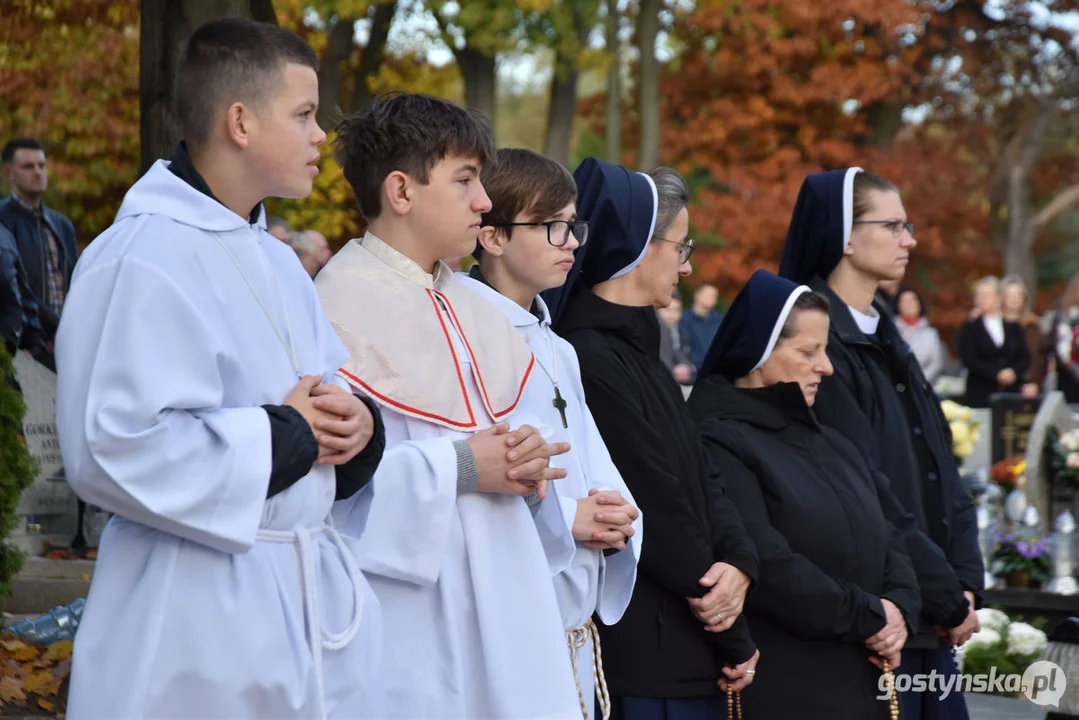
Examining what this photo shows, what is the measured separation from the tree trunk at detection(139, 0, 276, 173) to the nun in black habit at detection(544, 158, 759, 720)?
3.06 metres

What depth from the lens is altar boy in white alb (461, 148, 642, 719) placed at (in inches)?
161

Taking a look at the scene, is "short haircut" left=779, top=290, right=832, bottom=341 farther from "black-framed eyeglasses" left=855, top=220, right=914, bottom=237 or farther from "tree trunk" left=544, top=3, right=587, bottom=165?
"tree trunk" left=544, top=3, right=587, bottom=165

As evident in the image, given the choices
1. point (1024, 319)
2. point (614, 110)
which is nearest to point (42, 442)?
point (1024, 319)

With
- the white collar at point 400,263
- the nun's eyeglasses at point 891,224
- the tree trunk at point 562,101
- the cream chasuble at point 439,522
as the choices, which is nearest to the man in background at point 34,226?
the nun's eyeglasses at point 891,224

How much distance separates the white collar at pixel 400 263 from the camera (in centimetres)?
372

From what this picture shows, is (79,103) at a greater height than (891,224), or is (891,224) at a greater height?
(79,103)

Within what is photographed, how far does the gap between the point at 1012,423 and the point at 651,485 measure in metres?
11.1

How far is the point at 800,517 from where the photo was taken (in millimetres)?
4879

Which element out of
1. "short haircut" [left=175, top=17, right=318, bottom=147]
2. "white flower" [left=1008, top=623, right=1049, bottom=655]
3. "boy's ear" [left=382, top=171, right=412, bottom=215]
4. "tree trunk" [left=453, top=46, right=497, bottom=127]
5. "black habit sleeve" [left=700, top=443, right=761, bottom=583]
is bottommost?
"white flower" [left=1008, top=623, right=1049, bottom=655]

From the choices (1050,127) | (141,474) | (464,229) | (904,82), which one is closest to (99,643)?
(141,474)

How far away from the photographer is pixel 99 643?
9.66 feet

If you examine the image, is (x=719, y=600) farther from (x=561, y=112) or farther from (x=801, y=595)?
(x=561, y=112)

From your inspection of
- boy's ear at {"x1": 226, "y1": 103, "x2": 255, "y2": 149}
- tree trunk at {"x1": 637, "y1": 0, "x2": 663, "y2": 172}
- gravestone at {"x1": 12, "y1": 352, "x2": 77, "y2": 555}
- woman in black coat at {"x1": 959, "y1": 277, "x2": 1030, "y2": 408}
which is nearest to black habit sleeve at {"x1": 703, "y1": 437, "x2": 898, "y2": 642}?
boy's ear at {"x1": 226, "y1": 103, "x2": 255, "y2": 149}

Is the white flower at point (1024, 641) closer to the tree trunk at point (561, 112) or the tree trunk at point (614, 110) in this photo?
the tree trunk at point (561, 112)
